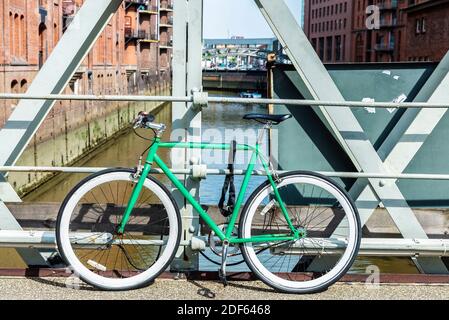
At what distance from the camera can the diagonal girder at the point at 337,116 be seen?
13.6 ft

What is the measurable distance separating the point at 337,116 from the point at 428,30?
49623 mm

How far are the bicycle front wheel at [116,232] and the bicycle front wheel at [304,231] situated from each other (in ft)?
1.54

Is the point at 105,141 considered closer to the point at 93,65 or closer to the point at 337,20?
the point at 93,65

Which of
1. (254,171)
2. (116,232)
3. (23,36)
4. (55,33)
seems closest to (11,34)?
(23,36)

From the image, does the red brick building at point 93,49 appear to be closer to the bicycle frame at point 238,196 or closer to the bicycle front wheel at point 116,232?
the bicycle front wheel at point 116,232

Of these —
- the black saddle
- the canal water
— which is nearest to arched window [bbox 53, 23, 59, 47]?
the canal water

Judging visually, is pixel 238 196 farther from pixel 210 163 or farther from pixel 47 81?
pixel 210 163

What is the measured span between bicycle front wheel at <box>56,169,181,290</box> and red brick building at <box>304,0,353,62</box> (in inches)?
3570

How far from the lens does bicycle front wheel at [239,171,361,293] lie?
12.7 ft

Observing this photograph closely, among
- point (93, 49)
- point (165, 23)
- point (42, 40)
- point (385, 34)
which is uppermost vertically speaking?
point (165, 23)

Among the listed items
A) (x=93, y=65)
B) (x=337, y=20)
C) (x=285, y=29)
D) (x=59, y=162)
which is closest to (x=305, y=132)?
(x=285, y=29)

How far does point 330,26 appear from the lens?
10444 cm
